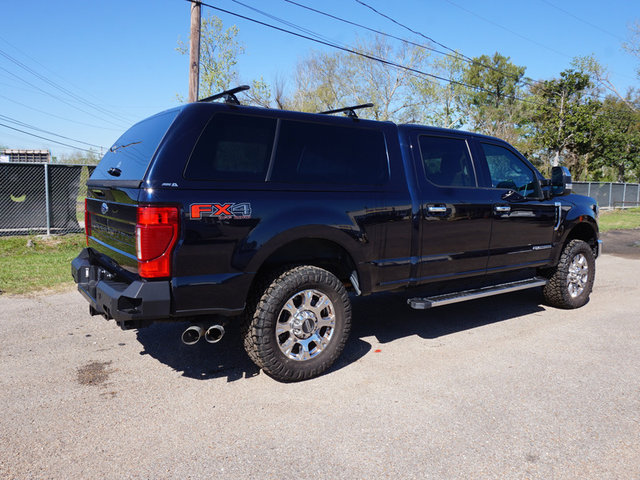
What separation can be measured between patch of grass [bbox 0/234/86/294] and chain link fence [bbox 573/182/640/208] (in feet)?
75.3

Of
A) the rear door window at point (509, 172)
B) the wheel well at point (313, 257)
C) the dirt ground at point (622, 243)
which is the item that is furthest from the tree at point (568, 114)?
the wheel well at point (313, 257)

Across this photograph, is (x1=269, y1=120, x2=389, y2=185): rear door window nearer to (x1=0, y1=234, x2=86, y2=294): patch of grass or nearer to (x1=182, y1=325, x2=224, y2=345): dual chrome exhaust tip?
(x1=182, y1=325, x2=224, y2=345): dual chrome exhaust tip

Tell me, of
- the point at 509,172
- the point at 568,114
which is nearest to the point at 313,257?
the point at 509,172

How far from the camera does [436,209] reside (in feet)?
14.0

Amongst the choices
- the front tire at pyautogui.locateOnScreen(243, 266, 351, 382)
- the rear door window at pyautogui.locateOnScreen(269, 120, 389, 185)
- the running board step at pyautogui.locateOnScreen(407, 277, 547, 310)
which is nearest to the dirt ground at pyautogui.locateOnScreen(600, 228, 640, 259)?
the running board step at pyautogui.locateOnScreen(407, 277, 547, 310)

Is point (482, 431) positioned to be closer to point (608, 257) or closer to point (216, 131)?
point (216, 131)

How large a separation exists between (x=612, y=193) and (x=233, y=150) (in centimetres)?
2957

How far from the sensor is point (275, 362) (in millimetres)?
3475

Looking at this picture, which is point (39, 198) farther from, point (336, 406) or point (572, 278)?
point (572, 278)

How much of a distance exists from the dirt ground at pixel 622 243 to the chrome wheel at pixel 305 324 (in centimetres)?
935

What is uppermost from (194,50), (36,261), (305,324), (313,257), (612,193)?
(194,50)

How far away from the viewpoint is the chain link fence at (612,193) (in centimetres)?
2496

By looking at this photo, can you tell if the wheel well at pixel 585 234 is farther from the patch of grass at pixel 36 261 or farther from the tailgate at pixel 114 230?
the patch of grass at pixel 36 261

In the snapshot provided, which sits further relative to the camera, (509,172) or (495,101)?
(495,101)
